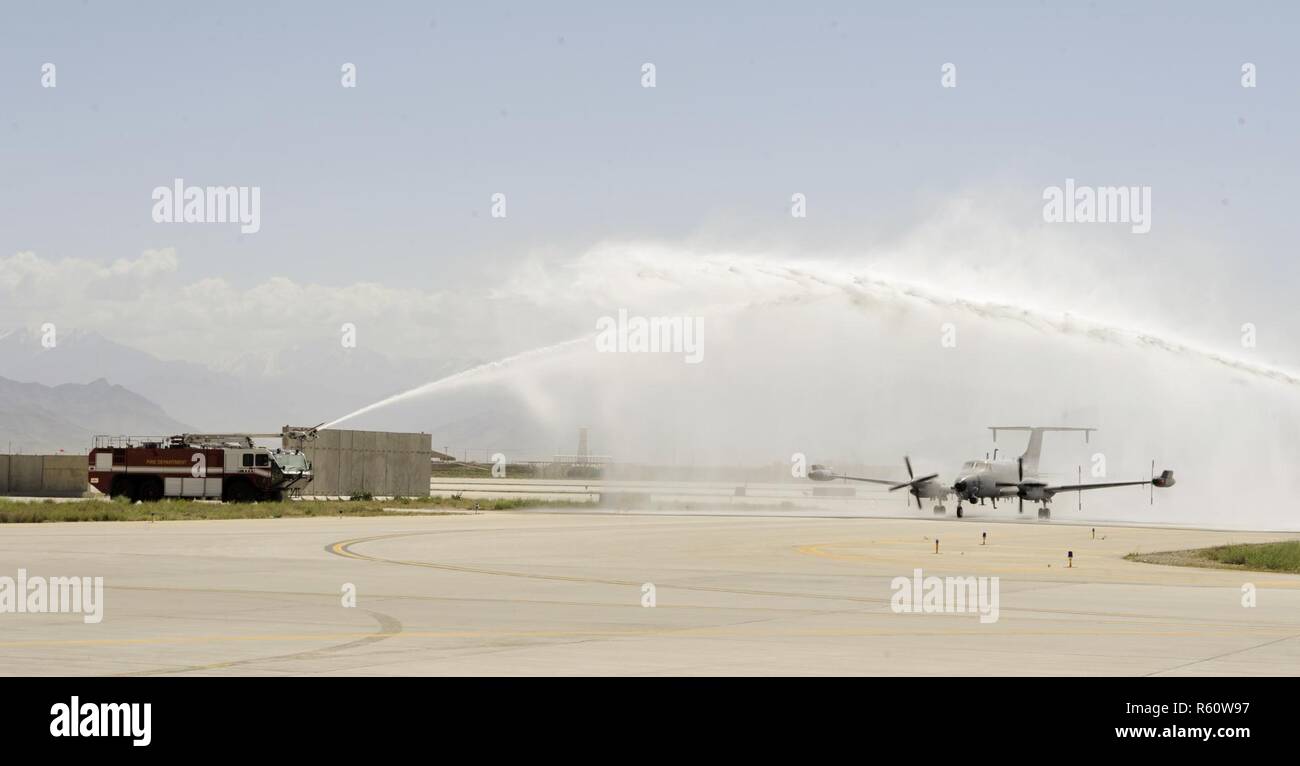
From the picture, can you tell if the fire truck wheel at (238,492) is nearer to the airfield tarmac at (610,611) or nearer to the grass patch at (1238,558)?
the airfield tarmac at (610,611)

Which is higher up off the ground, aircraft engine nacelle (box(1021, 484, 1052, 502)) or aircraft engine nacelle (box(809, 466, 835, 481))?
aircraft engine nacelle (box(809, 466, 835, 481))

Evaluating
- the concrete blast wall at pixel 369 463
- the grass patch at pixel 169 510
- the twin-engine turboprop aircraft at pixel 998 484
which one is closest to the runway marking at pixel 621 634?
the grass patch at pixel 169 510

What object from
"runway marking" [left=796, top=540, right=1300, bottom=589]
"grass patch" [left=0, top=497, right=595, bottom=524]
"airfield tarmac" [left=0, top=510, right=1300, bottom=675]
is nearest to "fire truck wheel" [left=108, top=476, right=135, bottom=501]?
"grass patch" [left=0, top=497, right=595, bottom=524]

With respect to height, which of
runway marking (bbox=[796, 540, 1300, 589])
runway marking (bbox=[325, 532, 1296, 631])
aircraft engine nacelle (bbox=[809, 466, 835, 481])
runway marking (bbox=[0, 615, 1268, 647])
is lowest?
runway marking (bbox=[796, 540, 1300, 589])

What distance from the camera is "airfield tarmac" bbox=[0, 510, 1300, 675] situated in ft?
58.1

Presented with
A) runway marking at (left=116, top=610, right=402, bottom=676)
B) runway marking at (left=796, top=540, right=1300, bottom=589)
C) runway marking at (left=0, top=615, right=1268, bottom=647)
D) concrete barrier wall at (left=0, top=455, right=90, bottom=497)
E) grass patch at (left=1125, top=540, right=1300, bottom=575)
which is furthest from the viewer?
concrete barrier wall at (left=0, top=455, right=90, bottom=497)

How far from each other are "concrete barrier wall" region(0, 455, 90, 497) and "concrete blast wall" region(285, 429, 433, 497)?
18990 mm

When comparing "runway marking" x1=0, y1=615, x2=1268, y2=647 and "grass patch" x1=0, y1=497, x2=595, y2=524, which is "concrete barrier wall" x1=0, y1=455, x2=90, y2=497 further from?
"runway marking" x1=0, y1=615, x2=1268, y2=647

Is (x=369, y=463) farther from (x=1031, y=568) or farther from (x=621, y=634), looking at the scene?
(x=621, y=634)

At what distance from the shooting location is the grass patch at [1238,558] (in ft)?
128

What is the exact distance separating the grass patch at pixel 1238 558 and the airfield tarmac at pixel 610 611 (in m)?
1.80
